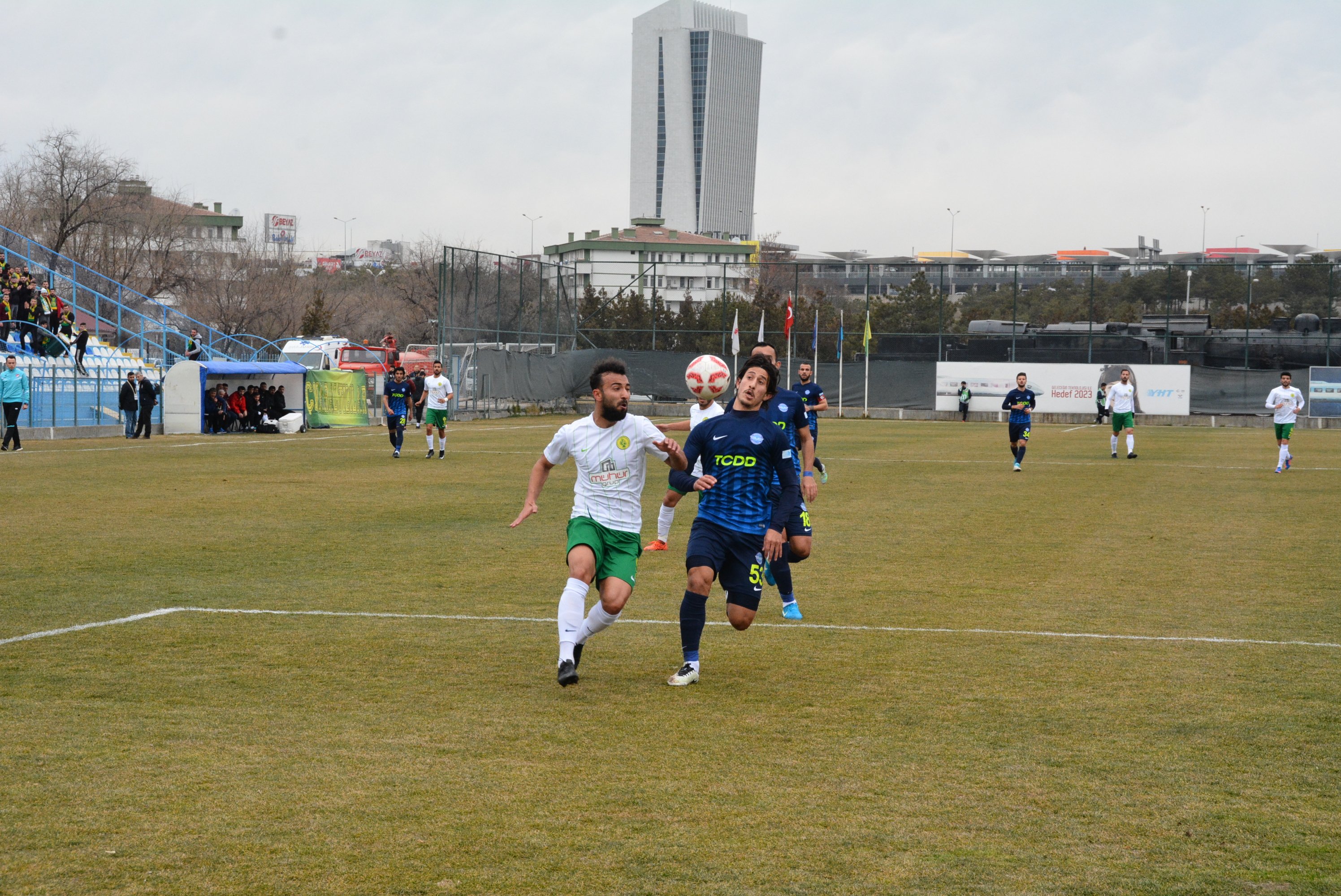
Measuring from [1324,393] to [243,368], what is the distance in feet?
128

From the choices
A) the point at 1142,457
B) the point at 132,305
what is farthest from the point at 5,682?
the point at 132,305

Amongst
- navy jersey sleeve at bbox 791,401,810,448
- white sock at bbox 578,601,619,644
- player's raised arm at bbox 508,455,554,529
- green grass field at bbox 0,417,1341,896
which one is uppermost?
navy jersey sleeve at bbox 791,401,810,448

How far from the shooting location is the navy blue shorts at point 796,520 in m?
7.64

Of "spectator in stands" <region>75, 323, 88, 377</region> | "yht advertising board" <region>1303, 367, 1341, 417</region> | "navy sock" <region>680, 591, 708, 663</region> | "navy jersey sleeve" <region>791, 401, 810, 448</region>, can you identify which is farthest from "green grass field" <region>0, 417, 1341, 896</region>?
"yht advertising board" <region>1303, 367, 1341, 417</region>

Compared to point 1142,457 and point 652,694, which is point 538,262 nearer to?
point 1142,457

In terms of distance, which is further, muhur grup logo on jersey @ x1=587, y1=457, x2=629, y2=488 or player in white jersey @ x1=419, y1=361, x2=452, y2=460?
player in white jersey @ x1=419, y1=361, x2=452, y2=460

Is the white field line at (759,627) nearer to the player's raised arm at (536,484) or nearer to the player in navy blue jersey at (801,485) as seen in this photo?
the player in navy blue jersey at (801,485)

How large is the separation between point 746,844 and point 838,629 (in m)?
4.63

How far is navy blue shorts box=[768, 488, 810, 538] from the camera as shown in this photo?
7641 mm

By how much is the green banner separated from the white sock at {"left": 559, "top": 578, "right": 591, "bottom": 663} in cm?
3361

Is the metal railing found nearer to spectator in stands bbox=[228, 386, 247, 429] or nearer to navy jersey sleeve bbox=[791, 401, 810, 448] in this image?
spectator in stands bbox=[228, 386, 247, 429]

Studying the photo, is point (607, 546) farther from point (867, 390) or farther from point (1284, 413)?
point (867, 390)

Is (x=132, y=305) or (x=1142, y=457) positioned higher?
(x=132, y=305)

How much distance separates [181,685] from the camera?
721cm
